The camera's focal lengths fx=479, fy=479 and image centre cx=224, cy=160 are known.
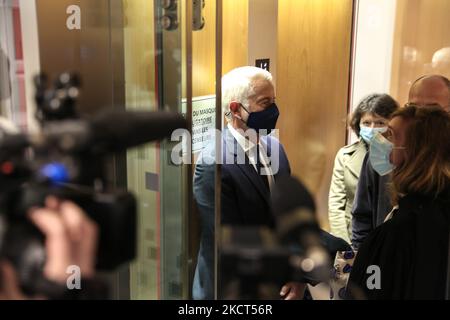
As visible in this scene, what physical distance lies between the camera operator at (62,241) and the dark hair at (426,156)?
3.00ft

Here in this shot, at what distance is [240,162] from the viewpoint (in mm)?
1315

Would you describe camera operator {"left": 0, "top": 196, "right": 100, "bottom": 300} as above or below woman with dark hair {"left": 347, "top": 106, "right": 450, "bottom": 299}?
above

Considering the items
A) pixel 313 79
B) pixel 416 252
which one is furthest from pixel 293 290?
pixel 313 79

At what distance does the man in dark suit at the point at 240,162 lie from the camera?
3.68ft

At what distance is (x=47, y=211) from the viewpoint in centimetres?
52

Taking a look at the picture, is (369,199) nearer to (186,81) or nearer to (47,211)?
(186,81)

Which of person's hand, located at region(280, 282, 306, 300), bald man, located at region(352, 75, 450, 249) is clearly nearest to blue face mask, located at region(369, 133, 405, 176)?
bald man, located at region(352, 75, 450, 249)

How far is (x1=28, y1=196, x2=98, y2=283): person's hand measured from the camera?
508mm

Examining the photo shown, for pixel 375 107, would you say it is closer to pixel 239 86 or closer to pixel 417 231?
pixel 239 86

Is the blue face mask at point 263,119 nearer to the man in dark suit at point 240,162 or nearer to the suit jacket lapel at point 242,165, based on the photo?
the man in dark suit at point 240,162

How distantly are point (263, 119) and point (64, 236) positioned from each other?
100cm

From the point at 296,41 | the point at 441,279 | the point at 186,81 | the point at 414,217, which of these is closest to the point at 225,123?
the point at 186,81

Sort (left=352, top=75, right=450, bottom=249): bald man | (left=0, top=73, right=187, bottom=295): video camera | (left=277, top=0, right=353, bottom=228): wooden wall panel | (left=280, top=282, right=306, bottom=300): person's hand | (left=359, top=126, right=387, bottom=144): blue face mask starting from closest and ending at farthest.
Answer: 1. (left=0, top=73, right=187, bottom=295): video camera
2. (left=280, top=282, right=306, bottom=300): person's hand
3. (left=352, top=75, right=450, bottom=249): bald man
4. (left=359, top=126, right=387, bottom=144): blue face mask
5. (left=277, top=0, right=353, bottom=228): wooden wall panel

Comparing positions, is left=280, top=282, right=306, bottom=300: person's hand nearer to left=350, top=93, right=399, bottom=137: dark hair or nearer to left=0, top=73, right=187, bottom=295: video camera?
left=0, top=73, right=187, bottom=295: video camera
